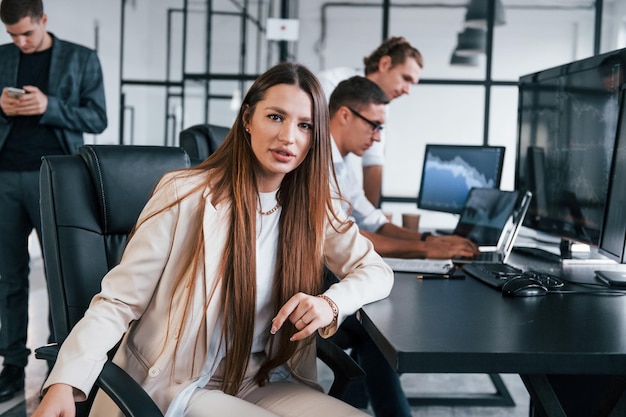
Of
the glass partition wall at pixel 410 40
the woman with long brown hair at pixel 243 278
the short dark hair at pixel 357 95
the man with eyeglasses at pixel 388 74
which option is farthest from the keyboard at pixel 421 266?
the glass partition wall at pixel 410 40

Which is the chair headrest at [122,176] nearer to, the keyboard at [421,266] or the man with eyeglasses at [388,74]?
the keyboard at [421,266]

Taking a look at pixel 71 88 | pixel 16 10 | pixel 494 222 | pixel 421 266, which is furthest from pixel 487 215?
pixel 16 10

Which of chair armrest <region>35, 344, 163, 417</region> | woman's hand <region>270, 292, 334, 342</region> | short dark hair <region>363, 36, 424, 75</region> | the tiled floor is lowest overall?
the tiled floor

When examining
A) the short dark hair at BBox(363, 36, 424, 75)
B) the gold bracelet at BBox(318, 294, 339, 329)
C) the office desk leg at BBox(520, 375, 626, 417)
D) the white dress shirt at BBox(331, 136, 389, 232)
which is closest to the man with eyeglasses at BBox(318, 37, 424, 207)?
the short dark hair at BBox(363, 36, 424, 75)

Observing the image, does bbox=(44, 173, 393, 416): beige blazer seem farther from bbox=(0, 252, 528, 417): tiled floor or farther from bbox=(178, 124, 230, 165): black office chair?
bbox=(0, 252, 528, 417): tiled floor

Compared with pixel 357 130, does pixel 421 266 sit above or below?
below

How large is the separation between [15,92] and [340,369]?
2136 mm

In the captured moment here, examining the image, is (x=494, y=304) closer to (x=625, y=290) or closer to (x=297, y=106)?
(x=625, y=290)

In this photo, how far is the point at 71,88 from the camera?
3.23 metres

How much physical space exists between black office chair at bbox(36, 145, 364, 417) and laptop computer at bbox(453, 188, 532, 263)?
824 millimetres

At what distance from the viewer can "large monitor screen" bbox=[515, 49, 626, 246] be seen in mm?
1963

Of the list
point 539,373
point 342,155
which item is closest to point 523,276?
point 539,373

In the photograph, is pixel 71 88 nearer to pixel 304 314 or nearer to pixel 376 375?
pixel 376 375

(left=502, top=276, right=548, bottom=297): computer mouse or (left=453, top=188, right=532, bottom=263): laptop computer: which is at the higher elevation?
(left=453, top=188, right=532, bottom=263): laptop computer
